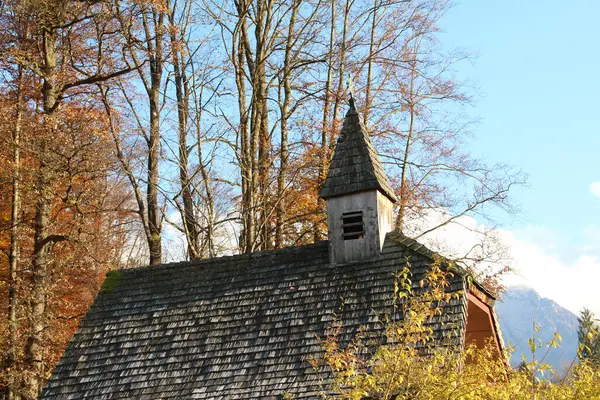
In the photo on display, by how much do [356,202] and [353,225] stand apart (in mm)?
476

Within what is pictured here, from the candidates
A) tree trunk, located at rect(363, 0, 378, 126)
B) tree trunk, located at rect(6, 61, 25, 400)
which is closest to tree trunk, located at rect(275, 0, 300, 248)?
tree trunk, located at rect(363, 0, 378, 126)

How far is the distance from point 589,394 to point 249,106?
1568cm

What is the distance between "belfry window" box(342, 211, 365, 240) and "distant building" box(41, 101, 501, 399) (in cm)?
2

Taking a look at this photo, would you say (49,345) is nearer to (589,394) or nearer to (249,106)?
(249,106)

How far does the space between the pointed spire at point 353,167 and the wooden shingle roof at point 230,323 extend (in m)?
1.11

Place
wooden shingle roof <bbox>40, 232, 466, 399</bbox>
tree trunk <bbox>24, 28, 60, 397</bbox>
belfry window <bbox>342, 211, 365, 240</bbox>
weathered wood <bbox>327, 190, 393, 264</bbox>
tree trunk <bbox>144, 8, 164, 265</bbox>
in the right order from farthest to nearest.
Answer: tree trunk <bbox>144, 8, 164, 265</bbox>, tree trunk <bbox>24, 28, 60, 397</bbox>, belfry window <bbox>342, 211, 365, 240</bbox>, weathered wood <bbox>327, 190, 393, 264</bbox>, wooden shingle roof <bbox>40, 232, 466, 399</bbox>

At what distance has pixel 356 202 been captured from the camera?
550 inches

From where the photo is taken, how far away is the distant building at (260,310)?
11898 millimetres

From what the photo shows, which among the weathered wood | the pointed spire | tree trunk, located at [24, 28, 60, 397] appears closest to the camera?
the weathered wood

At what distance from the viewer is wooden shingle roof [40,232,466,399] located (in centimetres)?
1181

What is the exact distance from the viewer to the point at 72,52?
2022 cm

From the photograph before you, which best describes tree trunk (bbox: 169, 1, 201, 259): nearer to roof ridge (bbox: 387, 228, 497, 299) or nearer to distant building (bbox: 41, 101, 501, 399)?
distant building (bbox: 41, 101, 501, 399)

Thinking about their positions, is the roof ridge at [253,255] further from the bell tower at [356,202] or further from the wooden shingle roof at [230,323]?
the bell tower at [356,202]

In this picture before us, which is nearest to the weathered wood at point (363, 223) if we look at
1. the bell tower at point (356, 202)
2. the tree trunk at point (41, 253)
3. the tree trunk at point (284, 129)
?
the bell tower at point (356, 202)
